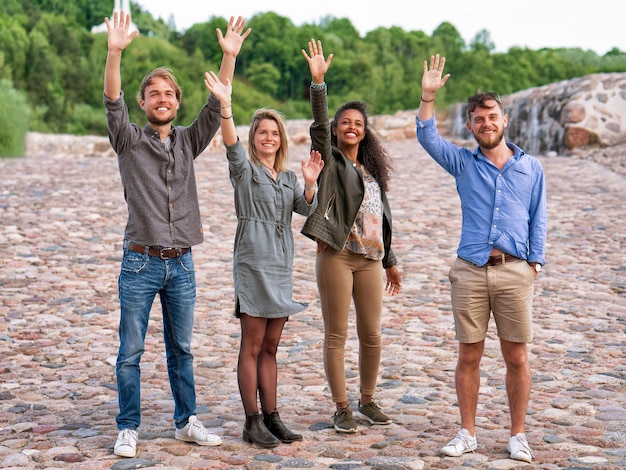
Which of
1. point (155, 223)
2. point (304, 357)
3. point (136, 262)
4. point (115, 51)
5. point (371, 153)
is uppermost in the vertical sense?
point (115, 51)

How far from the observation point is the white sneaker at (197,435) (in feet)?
15.5

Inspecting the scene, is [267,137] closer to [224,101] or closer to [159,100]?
[224,101]

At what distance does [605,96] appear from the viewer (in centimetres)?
1806

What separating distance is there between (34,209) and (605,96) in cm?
1169

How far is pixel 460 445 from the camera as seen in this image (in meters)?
4.62

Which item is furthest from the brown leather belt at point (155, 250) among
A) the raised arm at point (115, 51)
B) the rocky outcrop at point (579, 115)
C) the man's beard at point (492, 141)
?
the rocky outcrop at point (579, 115)

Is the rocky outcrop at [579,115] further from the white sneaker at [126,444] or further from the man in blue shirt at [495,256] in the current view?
the white sneaker at [126,444]

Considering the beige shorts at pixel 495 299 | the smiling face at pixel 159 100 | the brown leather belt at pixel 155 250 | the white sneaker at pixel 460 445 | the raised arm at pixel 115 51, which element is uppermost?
the raised arm at pixel 115 51

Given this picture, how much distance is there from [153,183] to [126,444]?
53.0 inches

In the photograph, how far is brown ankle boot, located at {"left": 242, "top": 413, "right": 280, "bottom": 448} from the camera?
4688mm

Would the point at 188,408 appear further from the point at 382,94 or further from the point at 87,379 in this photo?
the point at 382,94

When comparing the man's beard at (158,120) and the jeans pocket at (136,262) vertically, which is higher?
the man's beard at (158,120)

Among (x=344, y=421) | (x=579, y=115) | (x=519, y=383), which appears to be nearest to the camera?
(x=519, y=383)

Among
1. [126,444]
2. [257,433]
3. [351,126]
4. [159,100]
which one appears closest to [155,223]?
[159,100]
